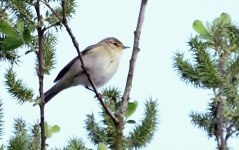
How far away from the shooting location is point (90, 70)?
5.94 meters

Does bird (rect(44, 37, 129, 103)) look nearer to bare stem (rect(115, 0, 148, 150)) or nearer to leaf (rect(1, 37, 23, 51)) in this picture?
leaf (rect(1, 37, 23, 51))

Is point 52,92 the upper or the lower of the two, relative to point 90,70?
lower

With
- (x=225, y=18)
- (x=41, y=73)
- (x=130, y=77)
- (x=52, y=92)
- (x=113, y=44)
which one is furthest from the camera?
(x=113, y=44)

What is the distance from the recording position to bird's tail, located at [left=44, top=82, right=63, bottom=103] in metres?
5.85

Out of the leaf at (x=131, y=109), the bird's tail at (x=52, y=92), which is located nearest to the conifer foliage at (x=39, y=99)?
the leaf at (x=131, y=109)

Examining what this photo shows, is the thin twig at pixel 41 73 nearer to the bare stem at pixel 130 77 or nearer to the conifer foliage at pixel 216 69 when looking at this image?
the bare stem at pixel 130 77

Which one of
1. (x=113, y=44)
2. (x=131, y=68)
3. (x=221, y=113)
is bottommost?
(x=221, y=113)

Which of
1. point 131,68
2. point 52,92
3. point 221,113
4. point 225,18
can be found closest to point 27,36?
point 131,68

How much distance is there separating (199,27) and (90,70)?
3188 millimetres

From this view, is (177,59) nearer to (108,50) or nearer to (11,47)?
(11,47)

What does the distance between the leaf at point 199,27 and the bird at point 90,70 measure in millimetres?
3038

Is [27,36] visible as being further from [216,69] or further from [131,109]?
[216,69]

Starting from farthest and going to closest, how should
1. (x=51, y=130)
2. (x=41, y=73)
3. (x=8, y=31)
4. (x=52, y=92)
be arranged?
1. (x=52, y=92)
2. (x=51, y=130)
3. (x=8, y=31)
4. (x=41, y=73)

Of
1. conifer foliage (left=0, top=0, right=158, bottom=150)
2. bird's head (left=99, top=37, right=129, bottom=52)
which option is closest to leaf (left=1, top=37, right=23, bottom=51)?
conifer foliage (left=0, top=0, right=158, bottom=150)
